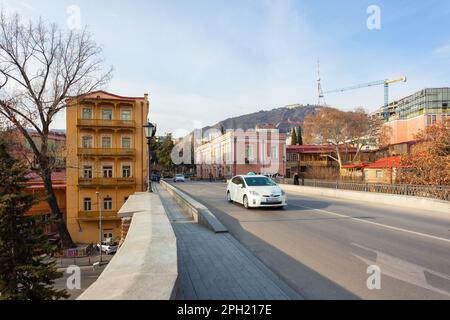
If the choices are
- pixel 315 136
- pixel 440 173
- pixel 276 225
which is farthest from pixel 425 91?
pixel 276 225

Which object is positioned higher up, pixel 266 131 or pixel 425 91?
pixel 425 91

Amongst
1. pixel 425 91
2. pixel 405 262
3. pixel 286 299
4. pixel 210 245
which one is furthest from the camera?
pixel 425 91

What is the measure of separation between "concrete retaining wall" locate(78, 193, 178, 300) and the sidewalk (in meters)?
0.62

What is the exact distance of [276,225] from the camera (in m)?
8.84

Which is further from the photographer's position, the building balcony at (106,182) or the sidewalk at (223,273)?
the building balcony at (106,182)

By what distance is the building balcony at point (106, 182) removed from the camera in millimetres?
34500

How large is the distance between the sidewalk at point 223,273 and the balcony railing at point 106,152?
31622mm

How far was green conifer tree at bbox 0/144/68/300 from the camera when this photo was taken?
7.77 metres

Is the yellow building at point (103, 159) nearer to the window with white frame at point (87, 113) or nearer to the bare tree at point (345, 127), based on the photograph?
the window with white frame at point (87, 113)

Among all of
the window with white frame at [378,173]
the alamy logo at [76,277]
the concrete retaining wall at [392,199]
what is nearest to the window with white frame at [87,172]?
the concrete retaining wall at [392,199]

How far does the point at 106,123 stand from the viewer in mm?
36094

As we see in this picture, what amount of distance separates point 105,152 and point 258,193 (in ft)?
95.2
